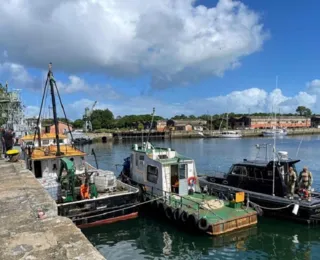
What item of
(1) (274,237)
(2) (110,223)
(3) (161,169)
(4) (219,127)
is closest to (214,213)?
(1) (274,237)

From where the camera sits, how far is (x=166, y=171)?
59.5ft

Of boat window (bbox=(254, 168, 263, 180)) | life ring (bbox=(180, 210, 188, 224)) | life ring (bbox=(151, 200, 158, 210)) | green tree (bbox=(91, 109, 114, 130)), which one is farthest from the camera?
green tree (bbox=(91, 109, 114, 130))

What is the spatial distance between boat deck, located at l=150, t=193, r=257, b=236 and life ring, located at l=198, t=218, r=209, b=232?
13cm

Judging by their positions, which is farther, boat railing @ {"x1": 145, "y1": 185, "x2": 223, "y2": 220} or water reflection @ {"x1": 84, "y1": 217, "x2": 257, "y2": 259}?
boat railing @ {"x1": 145, "y1": 185, "x2": 223, "y2": 220}

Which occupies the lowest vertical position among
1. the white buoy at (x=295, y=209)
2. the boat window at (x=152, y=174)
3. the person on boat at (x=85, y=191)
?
the white buoy at (x=295, y=209)

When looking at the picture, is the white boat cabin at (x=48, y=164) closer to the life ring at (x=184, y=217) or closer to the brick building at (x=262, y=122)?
the life ring at (x=184, y=217)

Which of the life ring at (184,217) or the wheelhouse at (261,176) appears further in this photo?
the wheelhouse at (261,176)

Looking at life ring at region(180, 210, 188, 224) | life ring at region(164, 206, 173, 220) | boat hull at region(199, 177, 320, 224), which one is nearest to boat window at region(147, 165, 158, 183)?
life ring at region(164, 206, 173, 220)

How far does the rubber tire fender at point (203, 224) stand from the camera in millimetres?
14360

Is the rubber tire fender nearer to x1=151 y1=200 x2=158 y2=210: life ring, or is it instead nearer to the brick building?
x1=151 y1=200 x2=158 y2=210: life ring

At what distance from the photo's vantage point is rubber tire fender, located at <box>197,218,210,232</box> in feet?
47.1

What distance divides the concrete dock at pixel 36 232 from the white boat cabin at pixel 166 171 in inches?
426

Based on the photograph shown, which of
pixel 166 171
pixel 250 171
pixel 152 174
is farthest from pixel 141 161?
pixel 250 171

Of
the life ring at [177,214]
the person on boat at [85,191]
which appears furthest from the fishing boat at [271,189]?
the person on boat at [85,191]
